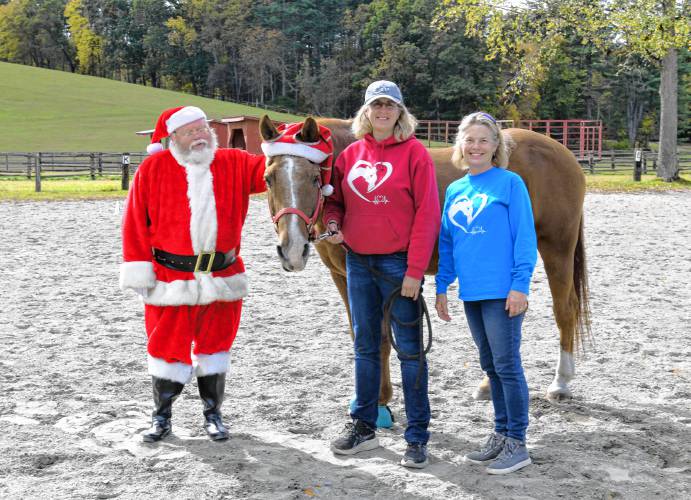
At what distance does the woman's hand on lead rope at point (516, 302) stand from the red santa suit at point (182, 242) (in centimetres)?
145

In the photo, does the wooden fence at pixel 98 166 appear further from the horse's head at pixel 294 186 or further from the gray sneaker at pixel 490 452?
the gray sneaker at pixel 490 452

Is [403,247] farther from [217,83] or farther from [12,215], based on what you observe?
[217,83]

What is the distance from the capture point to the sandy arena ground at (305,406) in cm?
324

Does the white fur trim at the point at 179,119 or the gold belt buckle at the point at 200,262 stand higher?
the white fur trim at the point at 179,119

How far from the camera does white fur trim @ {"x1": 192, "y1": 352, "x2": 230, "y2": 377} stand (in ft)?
12.5

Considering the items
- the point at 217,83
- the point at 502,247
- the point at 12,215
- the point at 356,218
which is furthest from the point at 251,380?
the point at 217,83

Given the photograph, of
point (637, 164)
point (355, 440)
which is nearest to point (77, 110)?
point (637, 164)

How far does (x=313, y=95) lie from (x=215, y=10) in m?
22.7

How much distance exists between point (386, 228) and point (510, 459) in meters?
1.27

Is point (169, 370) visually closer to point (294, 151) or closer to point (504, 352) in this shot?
point (294, 151)

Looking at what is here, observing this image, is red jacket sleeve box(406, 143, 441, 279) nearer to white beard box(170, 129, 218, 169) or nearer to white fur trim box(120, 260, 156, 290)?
white beard box(170, 129, 218, 169)

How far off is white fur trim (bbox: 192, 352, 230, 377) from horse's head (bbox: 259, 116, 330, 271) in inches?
32.4

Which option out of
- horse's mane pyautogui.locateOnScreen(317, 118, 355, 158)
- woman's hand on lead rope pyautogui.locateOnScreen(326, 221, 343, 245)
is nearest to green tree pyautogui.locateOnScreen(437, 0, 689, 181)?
horse's mane pyautogui.locateOnScreen(317, 118, 355, 158)

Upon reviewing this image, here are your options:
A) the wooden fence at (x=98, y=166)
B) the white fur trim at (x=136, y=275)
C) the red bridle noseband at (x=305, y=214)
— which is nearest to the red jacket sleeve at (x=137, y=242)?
the white fur trim at (x=136, y=275)
